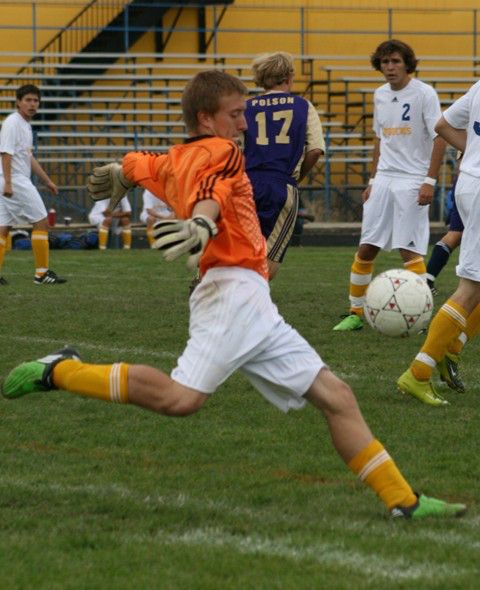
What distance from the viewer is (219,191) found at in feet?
14.5

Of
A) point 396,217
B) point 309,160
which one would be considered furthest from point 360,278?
point 309,160

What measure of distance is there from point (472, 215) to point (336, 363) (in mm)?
1998

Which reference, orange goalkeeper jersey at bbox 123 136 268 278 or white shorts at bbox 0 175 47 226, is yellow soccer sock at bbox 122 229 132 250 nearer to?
white shorts at bbox 0 175 47 226

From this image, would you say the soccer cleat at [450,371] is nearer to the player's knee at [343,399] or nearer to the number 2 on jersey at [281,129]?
the number 2 on jersey at [281,129]

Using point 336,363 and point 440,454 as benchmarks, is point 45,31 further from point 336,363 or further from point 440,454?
point 440,454

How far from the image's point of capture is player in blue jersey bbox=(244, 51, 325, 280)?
891 cm

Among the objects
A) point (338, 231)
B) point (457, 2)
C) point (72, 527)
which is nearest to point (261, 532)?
point (72, 527)

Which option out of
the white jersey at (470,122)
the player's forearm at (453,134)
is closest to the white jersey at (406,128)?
the player's forearm at (453,134)

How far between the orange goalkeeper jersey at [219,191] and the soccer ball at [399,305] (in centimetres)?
376

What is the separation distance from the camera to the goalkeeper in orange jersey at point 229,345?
15.0 ft

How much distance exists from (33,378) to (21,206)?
1006 centimetres

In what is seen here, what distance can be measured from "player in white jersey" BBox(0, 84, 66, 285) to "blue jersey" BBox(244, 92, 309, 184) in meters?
5.62

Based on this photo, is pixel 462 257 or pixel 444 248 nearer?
pixel 462 257

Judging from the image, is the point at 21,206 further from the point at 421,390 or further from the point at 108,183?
the point at 108,183
